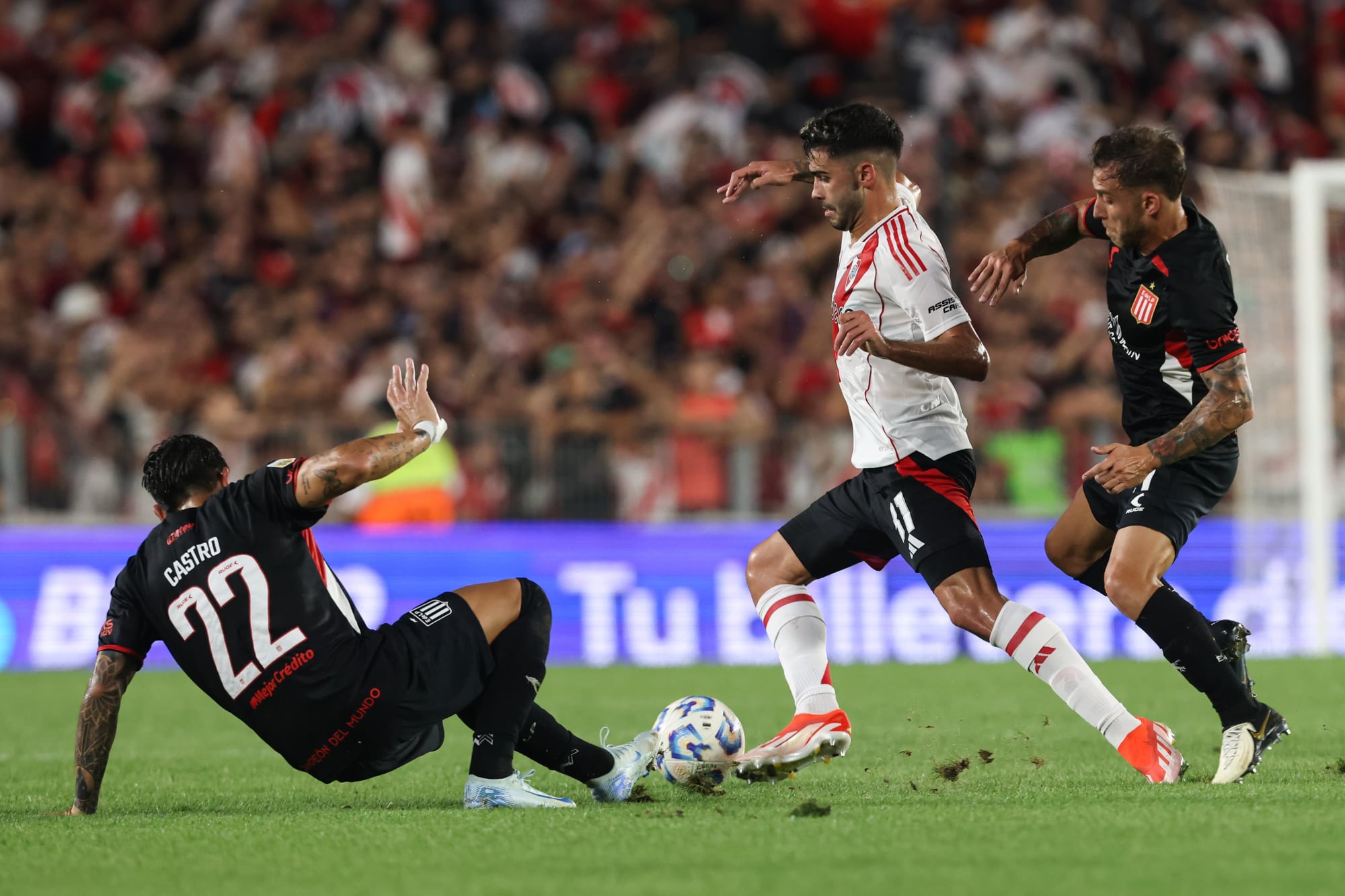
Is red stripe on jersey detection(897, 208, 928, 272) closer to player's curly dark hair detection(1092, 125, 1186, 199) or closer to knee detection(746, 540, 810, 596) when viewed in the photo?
player's curly dark hair detection(1092, 125, 1186, 199)

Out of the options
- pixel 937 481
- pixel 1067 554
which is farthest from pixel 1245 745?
pixel 937 481

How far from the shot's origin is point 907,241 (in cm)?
614

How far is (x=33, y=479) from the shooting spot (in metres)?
12.7

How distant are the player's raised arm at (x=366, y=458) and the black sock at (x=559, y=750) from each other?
1103 millimetres

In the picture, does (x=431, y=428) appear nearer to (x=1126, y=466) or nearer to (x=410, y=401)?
(x=410, y=401)

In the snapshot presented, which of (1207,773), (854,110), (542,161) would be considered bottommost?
(1207,773)

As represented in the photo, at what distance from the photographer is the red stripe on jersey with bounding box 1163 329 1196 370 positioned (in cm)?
613

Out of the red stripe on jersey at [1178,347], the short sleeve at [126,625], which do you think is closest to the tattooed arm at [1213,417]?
the red stripe on jersey at [1178,347]

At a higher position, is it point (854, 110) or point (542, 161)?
point (542, 161)

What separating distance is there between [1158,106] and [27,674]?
41.2 ft

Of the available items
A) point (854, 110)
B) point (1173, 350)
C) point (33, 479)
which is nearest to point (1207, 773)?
point (1173, 350)

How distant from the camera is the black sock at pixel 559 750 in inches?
232

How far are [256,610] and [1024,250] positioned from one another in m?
3.20

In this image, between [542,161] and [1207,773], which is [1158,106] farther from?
[1207,773]
